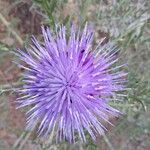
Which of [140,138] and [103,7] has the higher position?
[103,7]

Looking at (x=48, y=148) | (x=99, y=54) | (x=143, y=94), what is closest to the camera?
(x=99, y=54)

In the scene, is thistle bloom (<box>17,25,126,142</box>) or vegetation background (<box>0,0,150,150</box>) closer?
thistle bloom (<box>17,25,126,142</box>)

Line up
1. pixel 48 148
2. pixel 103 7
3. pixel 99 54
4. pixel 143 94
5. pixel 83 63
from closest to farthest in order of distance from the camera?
pixel 83 63
pixel 99 54
pixel 143 94
pixel 48 148
pixel 103 7

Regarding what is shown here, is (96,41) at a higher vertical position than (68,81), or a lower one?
higher

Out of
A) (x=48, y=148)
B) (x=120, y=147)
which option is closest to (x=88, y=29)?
(x=48, y=148)

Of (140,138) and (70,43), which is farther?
(140,138)

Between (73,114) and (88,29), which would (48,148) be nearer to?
(73,114)

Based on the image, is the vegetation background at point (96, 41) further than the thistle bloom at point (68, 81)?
Yes

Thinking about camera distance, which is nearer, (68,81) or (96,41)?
(68,81)
